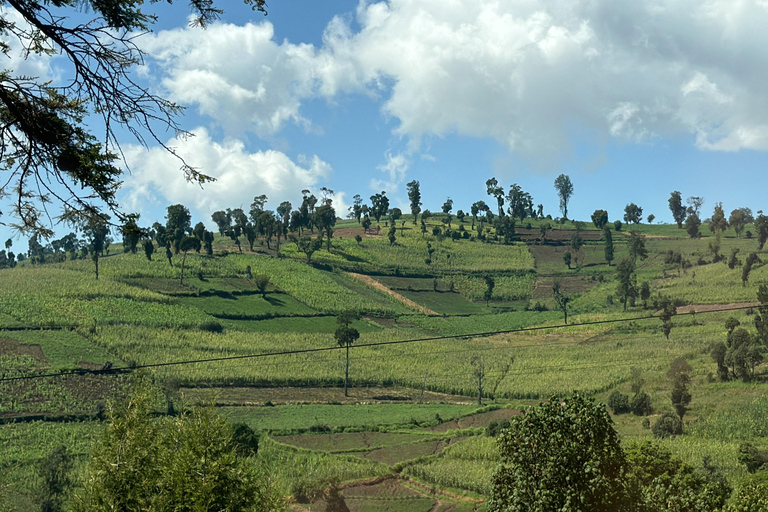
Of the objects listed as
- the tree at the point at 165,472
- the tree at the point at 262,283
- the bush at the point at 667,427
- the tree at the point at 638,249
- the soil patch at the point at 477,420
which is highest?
the tree at the point at 638,249

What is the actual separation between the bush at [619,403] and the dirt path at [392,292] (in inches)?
2655

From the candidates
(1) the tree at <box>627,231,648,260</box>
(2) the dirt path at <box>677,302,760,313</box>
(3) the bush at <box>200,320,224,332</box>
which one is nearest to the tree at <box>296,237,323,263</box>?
(3) the bush at <box>200,320,224,332</box>

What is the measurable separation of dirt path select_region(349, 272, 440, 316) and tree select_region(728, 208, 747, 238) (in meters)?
94.4

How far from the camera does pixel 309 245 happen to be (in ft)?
548

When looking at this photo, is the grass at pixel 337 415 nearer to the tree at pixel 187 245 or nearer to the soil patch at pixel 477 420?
the soil patch at pixel 477 420

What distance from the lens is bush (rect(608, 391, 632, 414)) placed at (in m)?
73.6

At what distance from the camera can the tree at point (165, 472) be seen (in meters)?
18.5

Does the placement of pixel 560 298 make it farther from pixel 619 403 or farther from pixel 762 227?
pixel 619 403

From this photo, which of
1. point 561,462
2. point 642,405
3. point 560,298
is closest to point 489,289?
point 560,298

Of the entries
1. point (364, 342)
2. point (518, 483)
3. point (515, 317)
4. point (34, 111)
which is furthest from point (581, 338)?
point (34, 111)

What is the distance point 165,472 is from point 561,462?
14.7 m

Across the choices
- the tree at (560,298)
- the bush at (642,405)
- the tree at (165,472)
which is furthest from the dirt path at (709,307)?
the tree at (165,472)

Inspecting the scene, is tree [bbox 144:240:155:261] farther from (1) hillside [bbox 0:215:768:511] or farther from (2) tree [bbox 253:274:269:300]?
(2) tree [bbox 253:274:269:300]

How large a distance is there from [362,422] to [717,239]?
116 m
